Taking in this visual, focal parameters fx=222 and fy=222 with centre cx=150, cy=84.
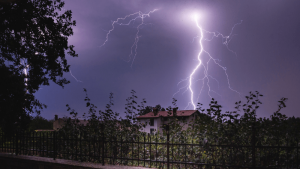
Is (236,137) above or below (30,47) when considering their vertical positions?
below

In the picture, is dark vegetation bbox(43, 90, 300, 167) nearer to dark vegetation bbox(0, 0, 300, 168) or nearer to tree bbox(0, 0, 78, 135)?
dark vegetation bbox(0, 0, 300, 168)

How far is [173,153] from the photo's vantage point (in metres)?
5.84

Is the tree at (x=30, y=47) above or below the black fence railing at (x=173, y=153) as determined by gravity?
above

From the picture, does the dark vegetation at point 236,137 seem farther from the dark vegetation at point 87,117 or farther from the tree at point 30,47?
the tree at point 30,47

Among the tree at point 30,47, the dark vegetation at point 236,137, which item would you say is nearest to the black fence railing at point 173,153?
the dark vegetation at point 236,137

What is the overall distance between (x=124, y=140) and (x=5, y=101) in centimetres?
776

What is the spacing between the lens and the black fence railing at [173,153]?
4.74 meters

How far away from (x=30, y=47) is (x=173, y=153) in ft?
34.4

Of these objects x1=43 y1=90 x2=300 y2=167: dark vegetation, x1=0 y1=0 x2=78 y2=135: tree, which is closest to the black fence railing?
x1=43 y1=90 x2=300 y2=167: dark vegetation

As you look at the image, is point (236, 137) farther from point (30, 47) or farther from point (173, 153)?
point (30, 47)

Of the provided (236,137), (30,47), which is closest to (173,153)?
(236,137)

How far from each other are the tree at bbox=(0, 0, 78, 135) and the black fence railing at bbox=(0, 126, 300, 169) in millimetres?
4859

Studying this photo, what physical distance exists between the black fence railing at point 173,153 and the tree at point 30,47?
15.9 ft

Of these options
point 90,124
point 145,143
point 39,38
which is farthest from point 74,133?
point 39,38
